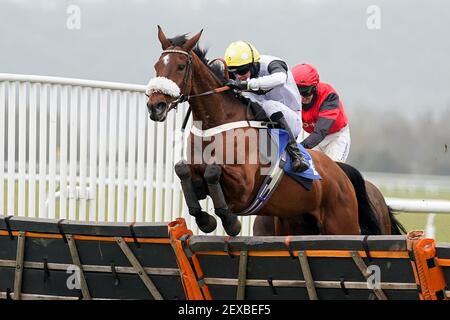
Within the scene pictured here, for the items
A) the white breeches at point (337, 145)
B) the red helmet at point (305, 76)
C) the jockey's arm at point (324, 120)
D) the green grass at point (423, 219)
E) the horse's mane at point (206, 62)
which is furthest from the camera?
the green grass at point (423, 219)

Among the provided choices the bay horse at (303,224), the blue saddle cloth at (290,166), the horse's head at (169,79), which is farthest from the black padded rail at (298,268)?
the bay horse at (303,224)

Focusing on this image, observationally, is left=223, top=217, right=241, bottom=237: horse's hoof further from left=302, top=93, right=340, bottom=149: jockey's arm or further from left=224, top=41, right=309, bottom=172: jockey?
left=302, top=93, right=340, bottom=149: jockey's arm

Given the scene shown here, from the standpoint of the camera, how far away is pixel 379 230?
27.3 feet

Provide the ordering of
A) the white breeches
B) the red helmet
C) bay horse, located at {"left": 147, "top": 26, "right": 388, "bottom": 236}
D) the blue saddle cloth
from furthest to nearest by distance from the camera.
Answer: the white breeches
the red helmet
the blue saddle cloth
bay horse, located at {"left": 147, "top": 26, "right": 388, "bottom": 236}

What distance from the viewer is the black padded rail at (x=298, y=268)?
5543 millimetres

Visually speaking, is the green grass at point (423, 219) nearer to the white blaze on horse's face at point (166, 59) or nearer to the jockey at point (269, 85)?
the jockey at point (269, 85)

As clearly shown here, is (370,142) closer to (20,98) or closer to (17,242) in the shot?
(20,98)

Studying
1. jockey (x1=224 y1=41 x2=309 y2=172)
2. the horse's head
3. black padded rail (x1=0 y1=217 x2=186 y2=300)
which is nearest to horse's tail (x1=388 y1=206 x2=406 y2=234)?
jockey (x1=224 y1=41 x2=309 y2=172)

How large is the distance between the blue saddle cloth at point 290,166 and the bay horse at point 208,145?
44mm

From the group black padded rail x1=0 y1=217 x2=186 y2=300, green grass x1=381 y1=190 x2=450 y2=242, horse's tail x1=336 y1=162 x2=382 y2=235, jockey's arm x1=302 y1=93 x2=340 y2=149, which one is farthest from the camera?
green grass x1=381 y1=190 x2=450 y2=242

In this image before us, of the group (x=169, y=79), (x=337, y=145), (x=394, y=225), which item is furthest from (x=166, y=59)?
(x=394, y=225)

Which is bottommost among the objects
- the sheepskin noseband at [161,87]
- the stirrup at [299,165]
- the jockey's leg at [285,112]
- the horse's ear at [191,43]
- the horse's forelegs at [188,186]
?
the horse's forelegs at [188,186]

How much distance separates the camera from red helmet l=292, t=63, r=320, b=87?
316 inches
